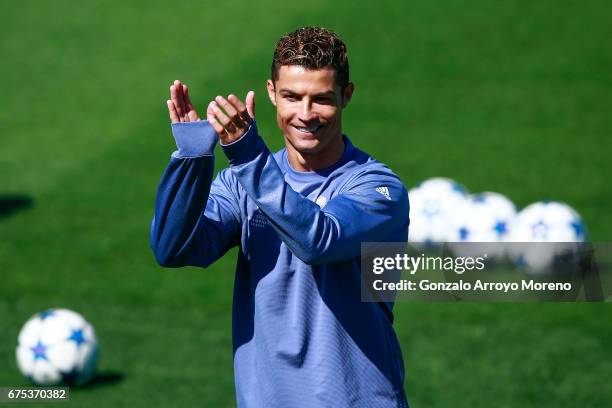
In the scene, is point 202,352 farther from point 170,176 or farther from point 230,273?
point 170,176

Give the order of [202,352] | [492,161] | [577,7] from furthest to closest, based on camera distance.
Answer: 1. [577,7]
2. [492,161]
3. [202,352]

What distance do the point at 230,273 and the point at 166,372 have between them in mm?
Result: 3359

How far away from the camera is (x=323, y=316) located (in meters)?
5.27

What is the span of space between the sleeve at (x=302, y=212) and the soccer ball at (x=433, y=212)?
8945mm

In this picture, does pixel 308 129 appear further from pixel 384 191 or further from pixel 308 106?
pixel 384 191

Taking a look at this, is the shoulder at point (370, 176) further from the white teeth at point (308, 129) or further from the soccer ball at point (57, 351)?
the soccer ball at point (57, 351)

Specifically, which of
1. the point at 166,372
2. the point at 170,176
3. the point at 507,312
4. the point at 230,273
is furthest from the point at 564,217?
the point at 170,176

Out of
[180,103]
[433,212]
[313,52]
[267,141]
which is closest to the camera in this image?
[180,103]

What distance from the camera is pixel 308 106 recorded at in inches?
205

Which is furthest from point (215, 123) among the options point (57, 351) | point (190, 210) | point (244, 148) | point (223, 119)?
point (57, 351)

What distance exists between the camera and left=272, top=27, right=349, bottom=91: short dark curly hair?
5.21 metres

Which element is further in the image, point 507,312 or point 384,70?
point 384,70

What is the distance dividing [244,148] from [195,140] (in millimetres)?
279

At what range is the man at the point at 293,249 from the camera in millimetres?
5102
